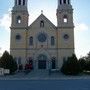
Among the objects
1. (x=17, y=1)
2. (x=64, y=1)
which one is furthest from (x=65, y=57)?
(x=17, y=1)

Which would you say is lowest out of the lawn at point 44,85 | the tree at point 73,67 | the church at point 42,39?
the lawn at point 44,85

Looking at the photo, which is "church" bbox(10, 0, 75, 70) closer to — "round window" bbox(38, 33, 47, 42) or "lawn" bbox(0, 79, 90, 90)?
"round window" bbox(38, 33, 47, 42)

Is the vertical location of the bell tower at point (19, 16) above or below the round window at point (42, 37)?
above

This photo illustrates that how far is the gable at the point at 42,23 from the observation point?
64.2 m

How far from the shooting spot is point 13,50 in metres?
63.0

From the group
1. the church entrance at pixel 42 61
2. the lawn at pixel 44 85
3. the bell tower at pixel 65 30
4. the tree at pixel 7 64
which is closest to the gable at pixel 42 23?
the bell tower at pixel 65 30

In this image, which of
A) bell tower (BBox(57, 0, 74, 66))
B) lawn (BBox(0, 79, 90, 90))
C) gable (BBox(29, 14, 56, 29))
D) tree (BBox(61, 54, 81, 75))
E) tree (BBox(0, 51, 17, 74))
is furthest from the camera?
gable (BBox(29, 14, 56, 29))

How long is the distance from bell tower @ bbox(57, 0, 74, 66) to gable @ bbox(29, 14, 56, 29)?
1787mm

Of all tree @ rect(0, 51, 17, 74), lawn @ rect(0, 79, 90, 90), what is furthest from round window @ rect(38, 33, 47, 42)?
lawn @ rect(0, 79, 90, 90)

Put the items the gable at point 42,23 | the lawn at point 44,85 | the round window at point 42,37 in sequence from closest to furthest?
1. the lawn at point 44,85
2. the round window at point 42,37
3. the gable at point 42,23

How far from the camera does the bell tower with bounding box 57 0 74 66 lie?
62.5 m

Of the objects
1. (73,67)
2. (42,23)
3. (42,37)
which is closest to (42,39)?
→ (42,37)

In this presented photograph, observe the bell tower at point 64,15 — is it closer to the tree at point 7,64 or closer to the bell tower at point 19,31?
the bell tower at point 19,31

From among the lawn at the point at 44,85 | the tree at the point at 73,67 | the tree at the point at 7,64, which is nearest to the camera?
the lawn at the point at 44,85
